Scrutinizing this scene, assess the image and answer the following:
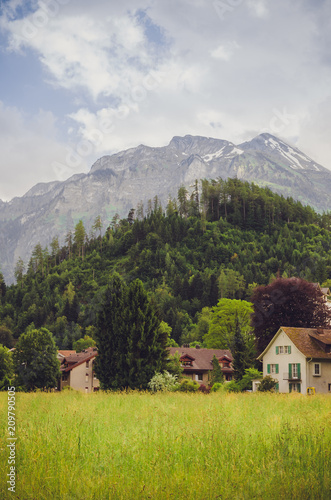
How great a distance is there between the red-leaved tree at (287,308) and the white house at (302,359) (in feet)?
21.3

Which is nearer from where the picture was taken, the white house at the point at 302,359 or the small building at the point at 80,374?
the white house at the point at 302,359

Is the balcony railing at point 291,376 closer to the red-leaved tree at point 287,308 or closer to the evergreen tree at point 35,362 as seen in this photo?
the red-leaved tree at point 287,308

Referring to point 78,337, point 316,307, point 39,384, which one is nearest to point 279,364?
point 316,307

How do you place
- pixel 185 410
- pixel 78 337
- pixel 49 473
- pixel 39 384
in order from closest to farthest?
pixel 49 473 → pixel 185 410 → pixel 39 384 → pixel 78 337

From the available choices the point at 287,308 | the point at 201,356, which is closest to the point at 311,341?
the point at 287,308

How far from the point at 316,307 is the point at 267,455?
181 feet

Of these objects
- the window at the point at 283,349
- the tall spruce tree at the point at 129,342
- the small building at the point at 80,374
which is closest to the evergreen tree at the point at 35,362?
the tall spruce tree at the point at 129,342

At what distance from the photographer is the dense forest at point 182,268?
5851 inches

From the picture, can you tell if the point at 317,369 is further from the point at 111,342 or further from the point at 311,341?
the point at 111,342

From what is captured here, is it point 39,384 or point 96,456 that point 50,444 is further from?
point 39,384

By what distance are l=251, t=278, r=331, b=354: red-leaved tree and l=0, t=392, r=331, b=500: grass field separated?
159ft

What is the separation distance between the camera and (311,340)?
5228cm

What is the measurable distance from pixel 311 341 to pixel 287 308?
32.8 feet

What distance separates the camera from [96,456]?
9.32 meters
